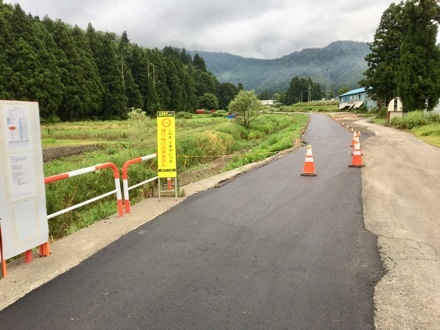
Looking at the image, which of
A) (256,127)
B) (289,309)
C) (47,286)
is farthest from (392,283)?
(256,127)

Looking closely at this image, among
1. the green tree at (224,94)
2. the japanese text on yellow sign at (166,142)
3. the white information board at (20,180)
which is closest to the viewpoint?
the white information board at (20,180)

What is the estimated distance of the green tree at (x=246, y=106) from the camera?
3275 centimetres

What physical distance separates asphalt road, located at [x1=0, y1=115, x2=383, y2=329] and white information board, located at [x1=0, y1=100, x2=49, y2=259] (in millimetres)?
764

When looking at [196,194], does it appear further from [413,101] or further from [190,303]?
[413,101]

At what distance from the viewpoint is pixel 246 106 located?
108 ft

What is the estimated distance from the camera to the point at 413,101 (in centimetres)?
2958

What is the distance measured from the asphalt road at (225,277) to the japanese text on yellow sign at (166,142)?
144 centimetres

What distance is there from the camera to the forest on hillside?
3562 cm

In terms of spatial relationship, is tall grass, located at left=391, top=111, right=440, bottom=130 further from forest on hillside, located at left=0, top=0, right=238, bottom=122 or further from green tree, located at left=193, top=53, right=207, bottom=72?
green tree, located at left=193, top=53, right=207, bottom=72

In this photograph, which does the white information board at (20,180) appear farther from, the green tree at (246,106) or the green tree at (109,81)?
the green tree at (109,81)

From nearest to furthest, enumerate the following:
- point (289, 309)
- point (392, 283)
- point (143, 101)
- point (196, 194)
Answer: point (289, 309), point (392, 283), point (196, 194), point (143, 101)

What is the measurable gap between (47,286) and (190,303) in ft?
5.77

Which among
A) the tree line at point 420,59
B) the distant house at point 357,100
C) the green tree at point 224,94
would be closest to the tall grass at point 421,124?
the tree line at point 420,59

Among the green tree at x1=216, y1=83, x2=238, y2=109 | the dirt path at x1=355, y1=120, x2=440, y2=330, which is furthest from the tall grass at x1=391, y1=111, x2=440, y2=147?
the green tree at x1=216, y1=83, x2=238, y2=109
